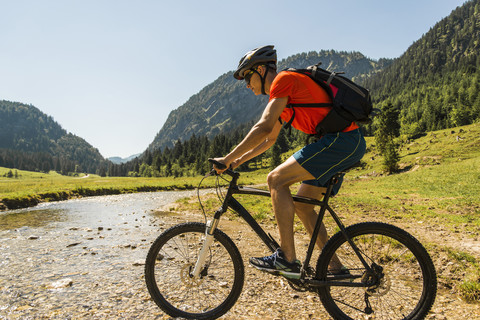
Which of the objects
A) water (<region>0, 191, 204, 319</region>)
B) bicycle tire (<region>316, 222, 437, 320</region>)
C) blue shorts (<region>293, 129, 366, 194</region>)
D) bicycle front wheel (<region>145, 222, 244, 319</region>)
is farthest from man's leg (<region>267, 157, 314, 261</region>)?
water (<region>0, 191, 204, 319</region>)

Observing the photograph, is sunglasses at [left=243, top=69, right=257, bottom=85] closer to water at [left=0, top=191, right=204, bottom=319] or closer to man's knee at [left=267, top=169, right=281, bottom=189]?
man's knee at [left=267, top=169, right=281, bottom=189]

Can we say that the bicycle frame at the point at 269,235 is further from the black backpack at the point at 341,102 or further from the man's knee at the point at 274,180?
the black backpack at the point at 341,102

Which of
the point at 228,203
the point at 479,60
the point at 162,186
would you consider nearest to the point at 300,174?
the point at 228,203

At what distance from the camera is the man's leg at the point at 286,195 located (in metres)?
3.96

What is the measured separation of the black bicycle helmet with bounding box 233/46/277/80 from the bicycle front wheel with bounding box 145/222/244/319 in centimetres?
288

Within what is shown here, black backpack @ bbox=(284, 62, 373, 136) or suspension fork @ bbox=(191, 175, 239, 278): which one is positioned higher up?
black backpack @ bbox=(284, 62, 373, 136)

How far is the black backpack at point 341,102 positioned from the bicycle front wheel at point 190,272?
2516 mm

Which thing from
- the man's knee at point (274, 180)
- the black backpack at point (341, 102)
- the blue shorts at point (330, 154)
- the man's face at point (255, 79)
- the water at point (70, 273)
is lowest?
the water at point (70, 273)

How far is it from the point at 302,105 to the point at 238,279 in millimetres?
2972

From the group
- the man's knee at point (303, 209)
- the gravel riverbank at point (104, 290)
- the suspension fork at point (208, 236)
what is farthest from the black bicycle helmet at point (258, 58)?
the gravel riverbank at point (104, 290)

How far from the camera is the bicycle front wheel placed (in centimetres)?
436

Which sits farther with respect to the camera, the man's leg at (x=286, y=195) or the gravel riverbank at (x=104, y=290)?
the gravel riverbank at (x=104, y=290)

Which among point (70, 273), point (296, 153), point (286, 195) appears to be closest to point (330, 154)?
point (296, 153)

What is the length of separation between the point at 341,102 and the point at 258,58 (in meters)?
1.65
